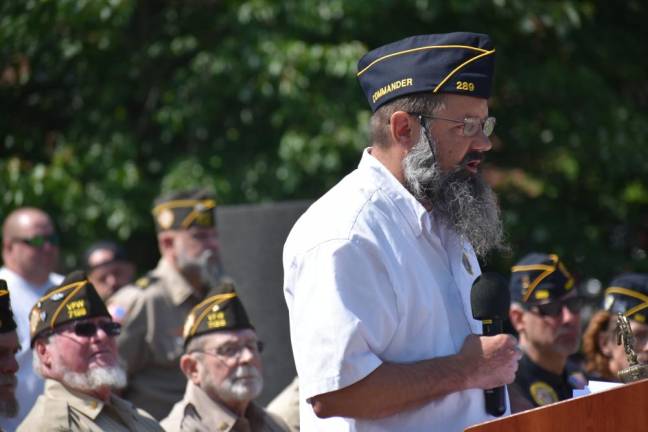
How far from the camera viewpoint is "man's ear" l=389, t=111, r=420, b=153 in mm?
3373

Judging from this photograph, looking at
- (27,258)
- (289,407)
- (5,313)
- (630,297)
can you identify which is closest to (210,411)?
(289,407)

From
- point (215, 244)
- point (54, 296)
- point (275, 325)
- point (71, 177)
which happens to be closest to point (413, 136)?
point (54, 296)

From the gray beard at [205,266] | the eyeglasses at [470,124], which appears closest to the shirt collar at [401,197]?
the eyeglasses at [470,124]

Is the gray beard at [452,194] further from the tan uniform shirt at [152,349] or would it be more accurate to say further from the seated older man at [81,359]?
the tan uniform shirt at [152,349]

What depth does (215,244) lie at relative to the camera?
8.09m

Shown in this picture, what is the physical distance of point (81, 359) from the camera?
17.4 ft

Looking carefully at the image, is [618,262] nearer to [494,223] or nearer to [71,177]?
[71,177]

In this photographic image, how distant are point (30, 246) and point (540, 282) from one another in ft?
11.5

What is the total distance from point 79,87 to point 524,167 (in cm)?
448

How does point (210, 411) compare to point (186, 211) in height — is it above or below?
below

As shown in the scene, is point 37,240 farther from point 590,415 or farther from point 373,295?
point 590,415

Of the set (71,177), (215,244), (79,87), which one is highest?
(79,87)

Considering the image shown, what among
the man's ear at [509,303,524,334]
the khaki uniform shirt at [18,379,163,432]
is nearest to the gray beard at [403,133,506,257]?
the khaki uniform shirt at [18,379,163,432]

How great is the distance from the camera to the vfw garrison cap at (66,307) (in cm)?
536
